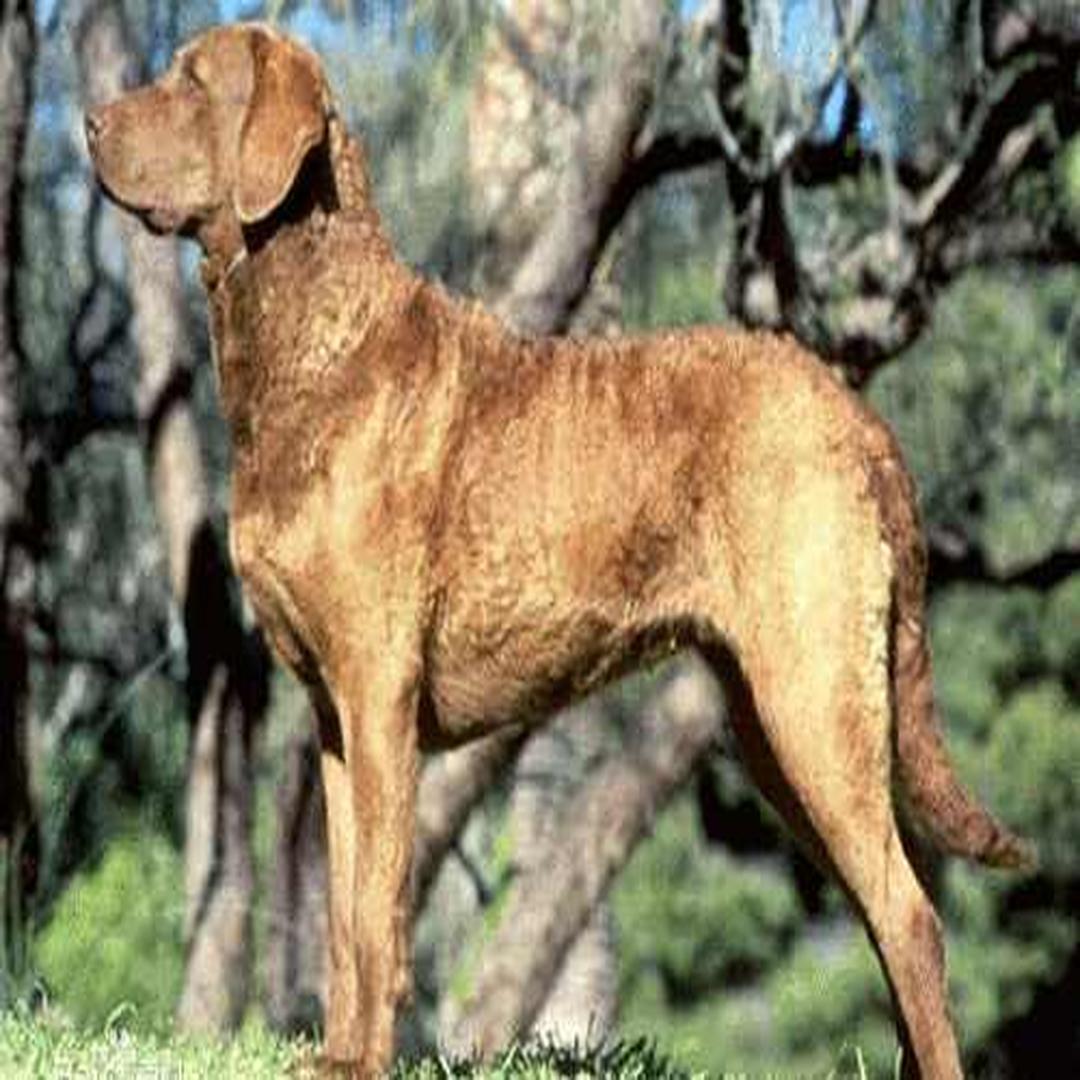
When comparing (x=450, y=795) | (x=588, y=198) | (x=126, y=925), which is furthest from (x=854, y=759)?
(x=126, y=925)

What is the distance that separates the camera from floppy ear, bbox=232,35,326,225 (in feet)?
19.7

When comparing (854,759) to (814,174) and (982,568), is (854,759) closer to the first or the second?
(814,174)

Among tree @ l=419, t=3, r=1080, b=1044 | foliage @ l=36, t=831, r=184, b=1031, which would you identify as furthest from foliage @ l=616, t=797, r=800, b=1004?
tree @ l=419, t=3, r=1080, b=1044

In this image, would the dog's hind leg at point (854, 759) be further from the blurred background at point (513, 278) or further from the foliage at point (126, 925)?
the foliage at point (126, 925)

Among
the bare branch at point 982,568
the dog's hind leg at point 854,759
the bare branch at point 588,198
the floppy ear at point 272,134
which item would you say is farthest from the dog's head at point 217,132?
the bare branch at point 982,568

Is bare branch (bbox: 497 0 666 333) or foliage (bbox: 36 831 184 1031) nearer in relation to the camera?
bare branch (bbox: 497 0 666 333)

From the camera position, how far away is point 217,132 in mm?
6051

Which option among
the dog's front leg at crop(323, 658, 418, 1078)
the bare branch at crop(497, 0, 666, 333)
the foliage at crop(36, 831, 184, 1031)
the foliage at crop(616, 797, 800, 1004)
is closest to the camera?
the dog's front leg at crop(323, 658, 418, 1078)

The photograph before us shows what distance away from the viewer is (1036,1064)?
89.5 ft

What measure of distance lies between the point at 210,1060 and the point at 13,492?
17.6 feet

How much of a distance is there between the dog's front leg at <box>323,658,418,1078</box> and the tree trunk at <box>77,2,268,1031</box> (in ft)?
17.7

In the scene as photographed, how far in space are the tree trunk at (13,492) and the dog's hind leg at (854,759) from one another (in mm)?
5336

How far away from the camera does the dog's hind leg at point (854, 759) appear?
6.10 m

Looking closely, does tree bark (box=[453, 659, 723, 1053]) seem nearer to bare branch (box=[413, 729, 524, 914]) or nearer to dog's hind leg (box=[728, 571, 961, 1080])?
bare branch (box=[413, 729, 524, 914])
